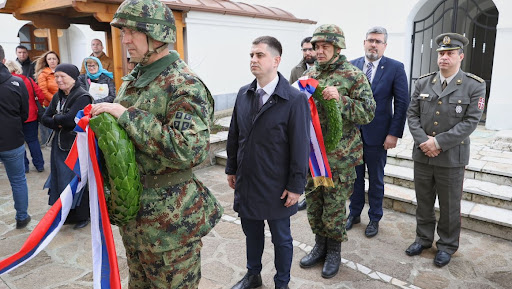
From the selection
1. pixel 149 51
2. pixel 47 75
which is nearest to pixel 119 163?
pixel 149 51

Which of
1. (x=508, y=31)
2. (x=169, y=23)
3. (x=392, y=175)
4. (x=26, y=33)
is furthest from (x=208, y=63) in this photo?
(x=26, y=33)

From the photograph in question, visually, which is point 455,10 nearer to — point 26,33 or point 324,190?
point 324,190

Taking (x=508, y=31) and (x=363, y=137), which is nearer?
(x=363, y=137)

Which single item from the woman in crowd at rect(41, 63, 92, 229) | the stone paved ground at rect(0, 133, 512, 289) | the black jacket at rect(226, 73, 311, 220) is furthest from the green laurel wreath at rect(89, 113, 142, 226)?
the woman in crowd at rect(41, 63, 92, 229)

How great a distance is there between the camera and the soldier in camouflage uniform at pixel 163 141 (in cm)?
169

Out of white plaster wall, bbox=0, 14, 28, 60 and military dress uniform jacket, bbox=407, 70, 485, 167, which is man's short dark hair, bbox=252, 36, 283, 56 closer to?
military dress uniform jacket, bbox=407, 70, 485, 167

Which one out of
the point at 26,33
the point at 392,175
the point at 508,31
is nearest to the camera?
the point at 392,175

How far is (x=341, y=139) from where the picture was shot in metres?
3.22

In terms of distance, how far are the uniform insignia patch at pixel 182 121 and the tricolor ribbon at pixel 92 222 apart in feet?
1.21

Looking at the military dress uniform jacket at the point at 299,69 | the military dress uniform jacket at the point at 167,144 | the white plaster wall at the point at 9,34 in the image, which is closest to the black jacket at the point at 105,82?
the military dress uniform jacket at the point at 299,69

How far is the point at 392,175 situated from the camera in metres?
5.11

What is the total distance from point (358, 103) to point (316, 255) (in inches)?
53.3

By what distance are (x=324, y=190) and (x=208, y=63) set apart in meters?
5.74

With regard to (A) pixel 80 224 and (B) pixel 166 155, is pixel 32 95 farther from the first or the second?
(B) pixel 166 155
